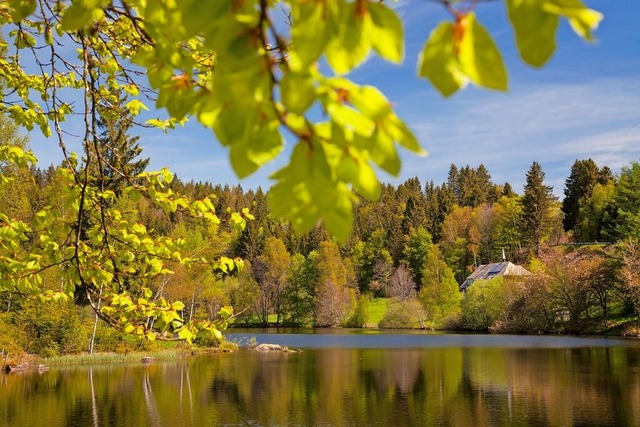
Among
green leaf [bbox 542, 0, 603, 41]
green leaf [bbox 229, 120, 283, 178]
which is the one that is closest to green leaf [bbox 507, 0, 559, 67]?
green leaf [bbox 542, 0, 603, 41]

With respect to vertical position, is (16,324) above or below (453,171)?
below

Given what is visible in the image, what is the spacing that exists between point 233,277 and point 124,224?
192 ft

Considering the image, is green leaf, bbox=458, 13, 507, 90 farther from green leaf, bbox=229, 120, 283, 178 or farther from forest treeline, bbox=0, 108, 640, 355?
forest treeline, bbox=0, 108, 640, 355

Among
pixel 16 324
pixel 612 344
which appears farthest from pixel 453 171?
pixel 16 324

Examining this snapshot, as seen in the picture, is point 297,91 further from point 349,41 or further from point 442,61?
point 442,61

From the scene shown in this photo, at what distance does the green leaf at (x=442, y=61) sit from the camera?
0.81 m

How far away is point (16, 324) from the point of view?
24.8 metres

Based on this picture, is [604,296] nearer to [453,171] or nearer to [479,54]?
[479,54]

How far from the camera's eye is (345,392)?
57.4ft

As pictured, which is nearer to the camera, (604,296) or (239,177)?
(239,177)

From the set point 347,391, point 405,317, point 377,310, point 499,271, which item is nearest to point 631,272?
point 499,271

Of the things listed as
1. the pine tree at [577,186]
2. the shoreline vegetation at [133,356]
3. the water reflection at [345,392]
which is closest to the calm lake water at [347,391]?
the water reflection at [345,392]

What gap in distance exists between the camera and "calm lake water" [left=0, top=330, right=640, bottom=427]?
46.2 feet

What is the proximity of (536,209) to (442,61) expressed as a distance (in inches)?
2556
